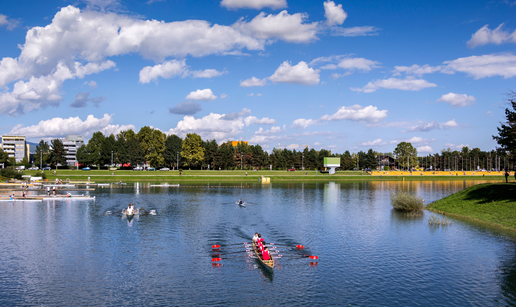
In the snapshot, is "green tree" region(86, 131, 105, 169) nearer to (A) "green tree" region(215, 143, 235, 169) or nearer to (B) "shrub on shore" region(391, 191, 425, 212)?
(A) "green tree" region(215, 143, 235, 169)

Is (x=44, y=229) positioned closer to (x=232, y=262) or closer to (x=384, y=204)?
(x=232, y=262)

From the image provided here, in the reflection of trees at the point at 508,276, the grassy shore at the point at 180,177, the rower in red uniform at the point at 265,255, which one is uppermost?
the grassy shore at the point at 180,177

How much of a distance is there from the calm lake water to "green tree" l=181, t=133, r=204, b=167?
378 ft

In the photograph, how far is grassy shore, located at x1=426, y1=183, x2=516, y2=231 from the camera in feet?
156

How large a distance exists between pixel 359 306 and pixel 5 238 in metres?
38.4

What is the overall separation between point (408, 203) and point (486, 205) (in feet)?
36.2

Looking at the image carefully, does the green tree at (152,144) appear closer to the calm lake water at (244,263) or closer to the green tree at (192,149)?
the green tree at (192,149)

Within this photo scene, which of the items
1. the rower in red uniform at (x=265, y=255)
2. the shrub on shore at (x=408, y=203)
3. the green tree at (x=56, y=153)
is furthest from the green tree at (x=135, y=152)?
the rower in red uniform at (x=265, y=255)

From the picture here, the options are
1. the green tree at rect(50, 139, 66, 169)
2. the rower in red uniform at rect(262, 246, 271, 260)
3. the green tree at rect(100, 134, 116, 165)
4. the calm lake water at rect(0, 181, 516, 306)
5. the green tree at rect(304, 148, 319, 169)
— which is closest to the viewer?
the calm lake water at rect(0, 181, 516, 306)

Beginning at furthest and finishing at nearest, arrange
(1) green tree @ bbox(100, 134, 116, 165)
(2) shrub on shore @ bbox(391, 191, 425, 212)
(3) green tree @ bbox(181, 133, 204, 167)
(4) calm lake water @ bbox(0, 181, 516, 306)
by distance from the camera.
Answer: (3) green tree @ bbox(181, 133, 204, 167) → (1) green tree @ bbox(100, 134, 116, 165) → (2) shrub on shore @ bbox(391, 191, 425, 212) → (4) calm lake water @ bbox(0, 181, 516, 306)

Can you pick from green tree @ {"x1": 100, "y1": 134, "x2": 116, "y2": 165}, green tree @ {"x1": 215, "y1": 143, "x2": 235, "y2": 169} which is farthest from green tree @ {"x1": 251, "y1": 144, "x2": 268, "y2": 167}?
green tree @ {"x1": 100, "y1": 134, "x2": 116, "y2": 165}

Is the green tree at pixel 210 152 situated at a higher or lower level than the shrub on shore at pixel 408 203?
higher

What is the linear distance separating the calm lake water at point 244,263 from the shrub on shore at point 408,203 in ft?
21.5

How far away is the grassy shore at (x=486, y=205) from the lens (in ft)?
156
